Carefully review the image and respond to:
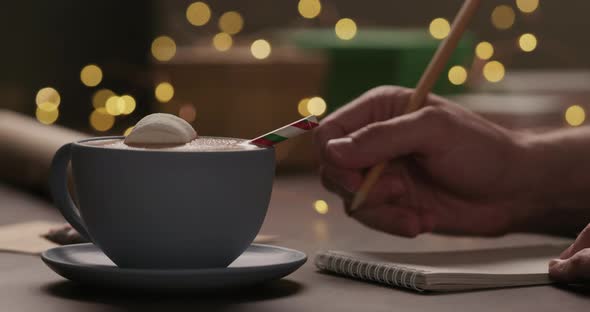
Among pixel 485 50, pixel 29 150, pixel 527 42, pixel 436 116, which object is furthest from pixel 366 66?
pixel 527 42

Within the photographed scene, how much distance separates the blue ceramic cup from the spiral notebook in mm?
110

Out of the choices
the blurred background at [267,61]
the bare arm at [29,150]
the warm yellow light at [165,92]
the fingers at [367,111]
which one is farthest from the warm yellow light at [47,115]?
the fingers at [367,111]

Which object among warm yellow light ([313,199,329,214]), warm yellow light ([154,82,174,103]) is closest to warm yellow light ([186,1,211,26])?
warm yellow light ([154,82,174,103])

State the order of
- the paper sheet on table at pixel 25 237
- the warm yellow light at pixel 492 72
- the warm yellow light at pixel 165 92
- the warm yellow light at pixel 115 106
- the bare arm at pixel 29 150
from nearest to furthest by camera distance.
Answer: the paper sheet on table at pixel 25 237
the bare arm at pixel 29 150
the warm yellow light at pixel 165 92
the warm yellow light at pixel 115 106
the warm yellow light at pixel 492 72

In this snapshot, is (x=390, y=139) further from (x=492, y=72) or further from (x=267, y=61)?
(x=492, y=72)

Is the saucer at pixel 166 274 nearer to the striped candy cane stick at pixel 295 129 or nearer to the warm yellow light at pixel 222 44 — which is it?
the striped candy cane stick at pixel 295 129

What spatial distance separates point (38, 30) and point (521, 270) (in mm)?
2020

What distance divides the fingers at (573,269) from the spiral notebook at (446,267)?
0.5 inches

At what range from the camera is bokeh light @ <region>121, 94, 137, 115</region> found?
8.41 ft

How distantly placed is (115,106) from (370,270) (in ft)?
5.81

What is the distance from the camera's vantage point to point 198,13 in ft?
11.3

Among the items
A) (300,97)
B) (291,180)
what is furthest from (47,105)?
(291,180)

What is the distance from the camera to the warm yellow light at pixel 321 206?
118cm

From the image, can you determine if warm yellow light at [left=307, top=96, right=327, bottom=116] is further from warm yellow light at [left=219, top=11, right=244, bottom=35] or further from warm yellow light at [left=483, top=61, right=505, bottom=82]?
warm yellow light at [left=219, top=11, right=244, bottom=35]
